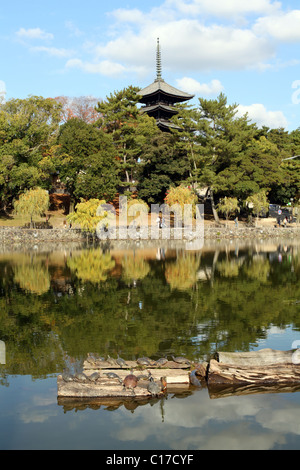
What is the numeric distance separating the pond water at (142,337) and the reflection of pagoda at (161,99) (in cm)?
3885

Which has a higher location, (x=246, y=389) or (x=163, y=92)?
(x=163, y=92)

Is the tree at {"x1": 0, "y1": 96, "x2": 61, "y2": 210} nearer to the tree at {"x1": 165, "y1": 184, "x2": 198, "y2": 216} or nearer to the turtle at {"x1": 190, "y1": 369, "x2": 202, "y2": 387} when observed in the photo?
the tree at {"x1": 165, "y1": 184, "x2": 198, "y2": 216}

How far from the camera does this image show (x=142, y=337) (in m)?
14.0

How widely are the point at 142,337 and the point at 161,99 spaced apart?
59.1 metres

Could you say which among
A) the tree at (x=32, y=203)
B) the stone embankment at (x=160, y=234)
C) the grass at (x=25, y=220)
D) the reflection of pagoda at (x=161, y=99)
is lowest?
the stone embankment at (x=160, y=234)

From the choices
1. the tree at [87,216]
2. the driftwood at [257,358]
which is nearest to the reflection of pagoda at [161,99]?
the tree at [87,216]

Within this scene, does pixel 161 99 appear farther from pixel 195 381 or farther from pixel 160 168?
pixel 195 381

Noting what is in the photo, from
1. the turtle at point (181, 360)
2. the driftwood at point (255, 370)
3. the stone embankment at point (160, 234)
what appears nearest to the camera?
the driftwood at point (255, 370)

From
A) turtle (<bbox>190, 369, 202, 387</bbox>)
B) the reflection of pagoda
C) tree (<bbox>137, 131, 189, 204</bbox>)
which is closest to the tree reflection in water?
turtle (<bbox>190, 369, 202, 387</bbox>)

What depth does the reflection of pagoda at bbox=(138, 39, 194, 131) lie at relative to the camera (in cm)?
6506

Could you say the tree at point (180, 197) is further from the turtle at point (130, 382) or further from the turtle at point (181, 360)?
the turtle at point (130, 382)

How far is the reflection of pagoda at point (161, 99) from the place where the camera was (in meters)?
65.1

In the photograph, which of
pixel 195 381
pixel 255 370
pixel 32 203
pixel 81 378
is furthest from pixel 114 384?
pixel 32 203

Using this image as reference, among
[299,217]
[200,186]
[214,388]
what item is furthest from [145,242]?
[214,388]
